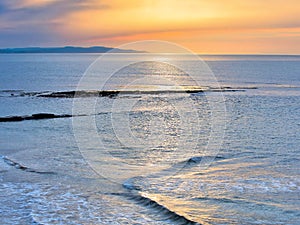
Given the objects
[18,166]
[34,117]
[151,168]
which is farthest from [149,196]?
[34,117]

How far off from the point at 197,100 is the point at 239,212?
1590 inches

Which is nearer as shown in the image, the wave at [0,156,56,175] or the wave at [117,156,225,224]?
the wave at [117,156,225,224]

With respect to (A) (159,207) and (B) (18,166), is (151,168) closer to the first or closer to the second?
(A) (159,207)

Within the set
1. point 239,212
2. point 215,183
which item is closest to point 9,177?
point 215,183

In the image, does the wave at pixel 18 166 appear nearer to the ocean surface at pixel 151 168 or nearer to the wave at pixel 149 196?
the ocean surface at pixel 151 168

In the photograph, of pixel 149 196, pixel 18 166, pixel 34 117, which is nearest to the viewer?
pixel 149 196

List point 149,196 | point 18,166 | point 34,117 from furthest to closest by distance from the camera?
point 34,117, point 18,166, point 149,196

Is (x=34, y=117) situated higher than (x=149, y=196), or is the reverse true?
(x=34, y=117)

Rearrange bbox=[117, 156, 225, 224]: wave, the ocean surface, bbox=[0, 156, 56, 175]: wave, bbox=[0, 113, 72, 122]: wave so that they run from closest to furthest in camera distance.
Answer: bbox=[117, 156, 225, 224]: wave, the ocean surface, bbox=[0, 156, 56, 175]: wave, bbox=[0, 113, 72, 122]: wave

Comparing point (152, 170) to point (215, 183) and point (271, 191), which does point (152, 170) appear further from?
point (271, 191)

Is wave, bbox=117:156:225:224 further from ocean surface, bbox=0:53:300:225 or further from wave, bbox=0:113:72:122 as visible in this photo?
wave, bbox=0:113:72:122

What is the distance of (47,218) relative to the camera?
1373cm

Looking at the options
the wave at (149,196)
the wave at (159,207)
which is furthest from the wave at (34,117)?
the wave at (159,207)

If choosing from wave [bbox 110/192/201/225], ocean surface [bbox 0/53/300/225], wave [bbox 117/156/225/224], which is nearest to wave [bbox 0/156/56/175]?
ocean surface [bbox 0/53/300/225]
